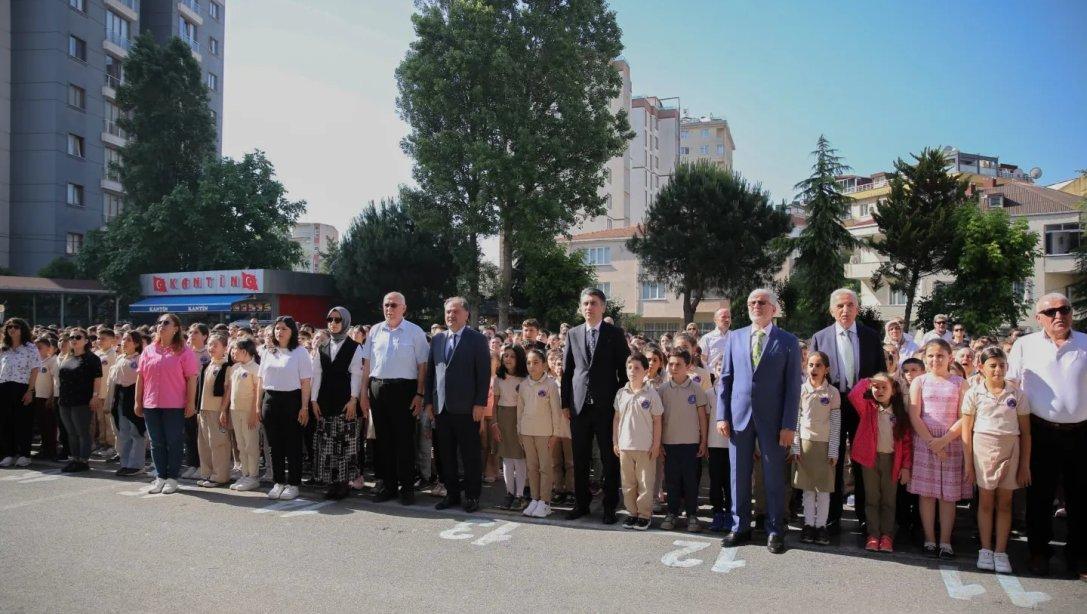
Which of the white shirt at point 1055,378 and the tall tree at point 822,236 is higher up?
the tall tree at point 822,236

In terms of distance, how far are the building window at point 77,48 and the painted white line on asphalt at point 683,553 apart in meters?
48.2

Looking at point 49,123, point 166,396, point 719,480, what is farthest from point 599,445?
point 49,123

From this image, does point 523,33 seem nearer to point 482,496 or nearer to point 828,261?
point 828,261

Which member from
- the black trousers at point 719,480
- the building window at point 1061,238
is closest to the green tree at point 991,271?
the building window at point 1061,238

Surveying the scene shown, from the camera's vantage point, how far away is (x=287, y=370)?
794 cm

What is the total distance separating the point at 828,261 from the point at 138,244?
32.1 metres

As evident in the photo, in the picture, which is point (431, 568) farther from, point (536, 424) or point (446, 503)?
point (536, 424)

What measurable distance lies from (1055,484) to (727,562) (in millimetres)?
2632

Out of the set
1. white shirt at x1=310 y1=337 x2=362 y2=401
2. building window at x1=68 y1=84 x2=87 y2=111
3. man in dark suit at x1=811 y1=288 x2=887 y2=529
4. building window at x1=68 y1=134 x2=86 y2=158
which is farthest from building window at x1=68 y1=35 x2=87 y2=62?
man in dark suit at x1=811 y1=288 x2=887 y2=529

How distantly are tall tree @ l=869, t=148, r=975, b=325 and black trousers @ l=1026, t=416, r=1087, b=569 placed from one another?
30.8m

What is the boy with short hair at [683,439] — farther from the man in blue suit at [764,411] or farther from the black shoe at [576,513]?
the black shoe at [576,513]

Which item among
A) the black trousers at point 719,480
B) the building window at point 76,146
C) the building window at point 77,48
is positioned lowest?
the black trousers at point 719,480

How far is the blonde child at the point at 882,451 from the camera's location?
6.28 metres

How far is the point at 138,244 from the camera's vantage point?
116 feet
